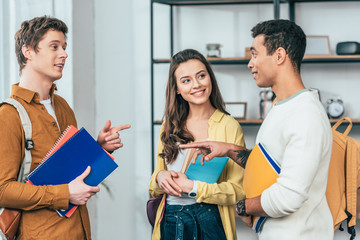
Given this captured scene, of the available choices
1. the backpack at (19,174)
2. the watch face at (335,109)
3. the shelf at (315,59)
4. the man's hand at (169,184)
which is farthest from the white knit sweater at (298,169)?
the watch face at (335,109)

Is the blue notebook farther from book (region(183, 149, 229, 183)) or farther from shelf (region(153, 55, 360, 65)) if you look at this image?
shelf (region(153, 55, 360, 65))

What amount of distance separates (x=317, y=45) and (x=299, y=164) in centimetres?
245

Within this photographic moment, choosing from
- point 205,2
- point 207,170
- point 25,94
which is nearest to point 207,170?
point 207,170

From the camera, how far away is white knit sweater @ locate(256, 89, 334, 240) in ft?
4.40

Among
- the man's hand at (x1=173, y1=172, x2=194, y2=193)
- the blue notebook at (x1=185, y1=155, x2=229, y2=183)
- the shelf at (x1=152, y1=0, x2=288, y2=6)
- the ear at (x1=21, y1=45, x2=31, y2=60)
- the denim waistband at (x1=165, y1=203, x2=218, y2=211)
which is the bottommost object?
the denim waistband at (x1=165, y1=203, x2=218, y2=211)

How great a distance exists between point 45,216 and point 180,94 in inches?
34.6

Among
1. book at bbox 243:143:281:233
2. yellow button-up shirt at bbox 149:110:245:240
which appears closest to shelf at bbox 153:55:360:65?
yellow button-up shirt at bbox 149:110:245:240

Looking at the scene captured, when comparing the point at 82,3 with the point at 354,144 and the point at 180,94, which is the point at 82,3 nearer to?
the point at 180,94

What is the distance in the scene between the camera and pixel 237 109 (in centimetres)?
361

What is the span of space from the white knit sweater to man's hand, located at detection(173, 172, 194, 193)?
393 mm

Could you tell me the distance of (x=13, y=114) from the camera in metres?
1.57

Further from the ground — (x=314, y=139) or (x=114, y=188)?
(x=314, y=139)

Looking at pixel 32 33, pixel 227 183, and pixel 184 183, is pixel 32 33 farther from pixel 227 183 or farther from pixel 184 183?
pixel 227 183

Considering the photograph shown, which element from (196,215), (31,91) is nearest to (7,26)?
(31,91)
